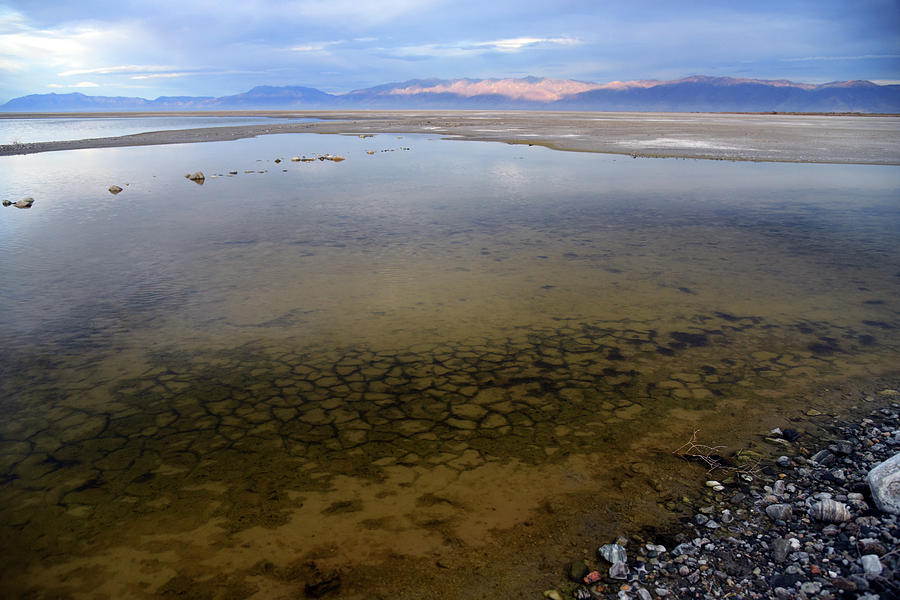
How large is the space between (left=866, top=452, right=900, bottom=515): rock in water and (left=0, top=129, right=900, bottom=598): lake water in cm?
106

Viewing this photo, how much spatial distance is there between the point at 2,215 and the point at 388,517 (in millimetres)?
18346

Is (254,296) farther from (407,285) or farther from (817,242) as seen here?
(817,242)

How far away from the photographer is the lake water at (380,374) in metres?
4.46

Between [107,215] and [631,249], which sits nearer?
[631,249]

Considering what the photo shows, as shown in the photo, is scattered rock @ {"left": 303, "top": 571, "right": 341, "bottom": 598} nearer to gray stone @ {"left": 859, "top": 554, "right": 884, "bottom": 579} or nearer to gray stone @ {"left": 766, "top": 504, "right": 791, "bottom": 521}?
gray stone @ {"left": 766, "top": 504, "right": 791, "bottom": 521}

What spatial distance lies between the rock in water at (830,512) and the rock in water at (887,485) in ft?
0.79

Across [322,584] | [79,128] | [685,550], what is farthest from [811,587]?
[79,128]

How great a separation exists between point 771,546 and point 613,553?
1.14 meters

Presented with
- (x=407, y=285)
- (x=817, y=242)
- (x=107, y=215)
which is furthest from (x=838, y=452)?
(x=107, y=215)

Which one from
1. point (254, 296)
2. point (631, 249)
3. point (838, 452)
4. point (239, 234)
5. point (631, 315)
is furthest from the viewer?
point (239, 234)

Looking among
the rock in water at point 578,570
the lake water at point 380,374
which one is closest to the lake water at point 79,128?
the lake water at point 380,374

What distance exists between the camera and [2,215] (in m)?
16.8

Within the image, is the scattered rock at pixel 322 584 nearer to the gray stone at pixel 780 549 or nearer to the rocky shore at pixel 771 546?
the rocky shore at pixel 771 546

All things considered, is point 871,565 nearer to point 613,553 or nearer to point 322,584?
point 613,553
